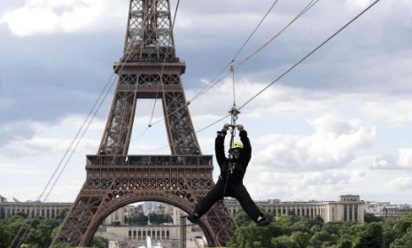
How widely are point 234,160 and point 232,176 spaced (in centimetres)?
56

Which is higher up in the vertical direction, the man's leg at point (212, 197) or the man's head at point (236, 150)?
the man's head at point (236, 150)

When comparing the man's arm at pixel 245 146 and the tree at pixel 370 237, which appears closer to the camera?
the man's arm at pixel 245 146

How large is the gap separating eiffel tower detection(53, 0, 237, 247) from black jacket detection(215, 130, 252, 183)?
54694 millimetres

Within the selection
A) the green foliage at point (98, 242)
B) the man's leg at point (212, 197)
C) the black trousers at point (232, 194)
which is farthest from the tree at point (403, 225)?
the man's leg at point (212, 197)

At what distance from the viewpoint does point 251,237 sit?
77938 mm

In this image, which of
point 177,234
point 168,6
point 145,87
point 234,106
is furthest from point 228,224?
point 177,234

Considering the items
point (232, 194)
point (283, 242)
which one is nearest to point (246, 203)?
point (232, 194)

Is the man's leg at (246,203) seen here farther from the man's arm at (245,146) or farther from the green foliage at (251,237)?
the green foliage at (251,237)

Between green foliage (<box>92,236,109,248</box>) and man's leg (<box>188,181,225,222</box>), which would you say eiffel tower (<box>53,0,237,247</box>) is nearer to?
green foliage (<box>92,236,109,248</box>)

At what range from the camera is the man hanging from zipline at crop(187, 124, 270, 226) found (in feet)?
69.1

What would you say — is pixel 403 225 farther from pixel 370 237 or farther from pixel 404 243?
pixel 404 243

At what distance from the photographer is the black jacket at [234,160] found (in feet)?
69.5

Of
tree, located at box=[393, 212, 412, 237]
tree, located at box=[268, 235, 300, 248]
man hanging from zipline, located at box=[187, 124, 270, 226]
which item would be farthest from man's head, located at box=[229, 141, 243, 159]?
tree, located at box=[393, 212, 412, 237]

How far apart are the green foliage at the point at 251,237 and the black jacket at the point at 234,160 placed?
53.2 metres
